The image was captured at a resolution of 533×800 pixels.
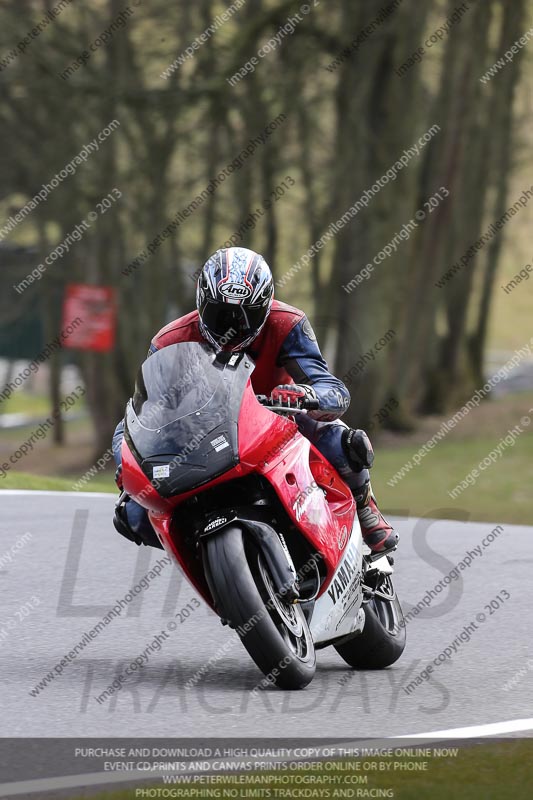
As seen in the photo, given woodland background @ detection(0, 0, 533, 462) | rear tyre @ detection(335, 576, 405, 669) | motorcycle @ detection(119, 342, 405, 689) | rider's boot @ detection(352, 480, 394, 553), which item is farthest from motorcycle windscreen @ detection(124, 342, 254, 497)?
woodland background @ detection(0, 0, 533, 462)

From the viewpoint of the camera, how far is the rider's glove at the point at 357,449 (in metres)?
6.02

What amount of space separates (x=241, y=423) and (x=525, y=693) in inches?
65.0

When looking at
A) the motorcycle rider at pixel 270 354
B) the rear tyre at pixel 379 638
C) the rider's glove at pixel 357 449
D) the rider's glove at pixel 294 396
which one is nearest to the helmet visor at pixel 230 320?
the motorcycle rider at pixel 270 354

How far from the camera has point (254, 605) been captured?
206 inches

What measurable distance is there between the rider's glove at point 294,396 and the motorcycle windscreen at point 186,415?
135 mm

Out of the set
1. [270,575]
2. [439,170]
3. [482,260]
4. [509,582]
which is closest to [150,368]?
[270,575]

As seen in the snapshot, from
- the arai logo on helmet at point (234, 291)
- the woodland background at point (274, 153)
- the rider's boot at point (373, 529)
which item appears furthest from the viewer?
the woodland background at point (274, 153)

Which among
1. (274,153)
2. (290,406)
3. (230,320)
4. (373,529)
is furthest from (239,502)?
(274,153)

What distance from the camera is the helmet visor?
18.3 ft

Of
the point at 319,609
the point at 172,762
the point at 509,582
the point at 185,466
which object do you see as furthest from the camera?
the point at 509,582

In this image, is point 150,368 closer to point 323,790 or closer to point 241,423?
point 241,423

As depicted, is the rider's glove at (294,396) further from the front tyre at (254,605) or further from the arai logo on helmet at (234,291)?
the front tyre at (254,605)

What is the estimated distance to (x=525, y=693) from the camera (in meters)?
5.93

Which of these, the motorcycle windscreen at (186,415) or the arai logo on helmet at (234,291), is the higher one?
the arai logo on helmet at (234,291)
